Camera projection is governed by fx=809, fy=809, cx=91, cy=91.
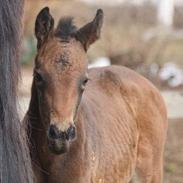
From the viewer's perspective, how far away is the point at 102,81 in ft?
20.4

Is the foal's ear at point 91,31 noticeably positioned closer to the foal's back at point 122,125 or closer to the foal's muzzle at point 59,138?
the foal's back at point 122,125

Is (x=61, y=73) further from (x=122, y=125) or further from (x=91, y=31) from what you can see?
(x=122, y=125)

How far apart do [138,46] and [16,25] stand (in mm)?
14375

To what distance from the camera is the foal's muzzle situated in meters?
4.29

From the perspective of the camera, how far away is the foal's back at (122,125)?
18.0 ft

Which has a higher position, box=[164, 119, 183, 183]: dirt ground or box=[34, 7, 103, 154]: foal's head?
box=[34, 7, 103, 154]: foal's head

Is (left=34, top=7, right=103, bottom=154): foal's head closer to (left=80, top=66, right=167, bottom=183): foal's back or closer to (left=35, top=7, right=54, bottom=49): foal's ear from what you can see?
(left=35, top=7, right=54, bottom=49): foal's ear

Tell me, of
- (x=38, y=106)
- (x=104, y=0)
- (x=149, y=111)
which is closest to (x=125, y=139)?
(x=149, y=111)

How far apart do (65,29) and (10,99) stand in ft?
11.0

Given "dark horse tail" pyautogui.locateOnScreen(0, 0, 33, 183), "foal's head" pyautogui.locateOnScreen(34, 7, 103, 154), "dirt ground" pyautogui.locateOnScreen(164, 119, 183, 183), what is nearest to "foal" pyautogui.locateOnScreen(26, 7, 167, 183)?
"foal's head" pyautogui.locateOnScreen(34, 7, 103, 154)

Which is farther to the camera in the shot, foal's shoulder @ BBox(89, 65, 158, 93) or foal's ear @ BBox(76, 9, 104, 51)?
foal's shoulder @ BBox(89, 65, 158, 93)

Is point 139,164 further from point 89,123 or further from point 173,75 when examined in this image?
point 173,75

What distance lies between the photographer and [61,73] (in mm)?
4648

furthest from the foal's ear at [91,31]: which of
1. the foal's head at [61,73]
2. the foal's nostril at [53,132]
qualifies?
the foal's nostril at [53,132]
